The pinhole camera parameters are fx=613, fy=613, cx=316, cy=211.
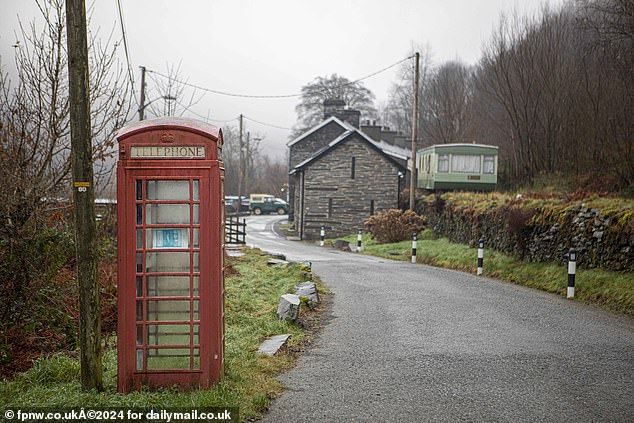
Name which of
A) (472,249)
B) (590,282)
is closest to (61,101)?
(590,282)

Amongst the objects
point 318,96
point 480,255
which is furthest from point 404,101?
point 480,255

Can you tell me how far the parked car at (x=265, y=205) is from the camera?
70.0m

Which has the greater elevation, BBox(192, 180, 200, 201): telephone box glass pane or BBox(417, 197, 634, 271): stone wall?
BBox(192, 180, 200, 201): telephone box glass pane

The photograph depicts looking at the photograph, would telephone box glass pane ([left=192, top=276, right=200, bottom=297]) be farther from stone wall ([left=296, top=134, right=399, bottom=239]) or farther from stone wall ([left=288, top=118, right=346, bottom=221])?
stone wall ([left=288, top=118, right=346, bottom=221])

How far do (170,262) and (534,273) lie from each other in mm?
12226

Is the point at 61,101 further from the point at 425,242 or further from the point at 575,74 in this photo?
the point at 575,74

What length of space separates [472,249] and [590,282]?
26.8ft

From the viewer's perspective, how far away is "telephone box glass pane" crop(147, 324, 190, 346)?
20.4ft

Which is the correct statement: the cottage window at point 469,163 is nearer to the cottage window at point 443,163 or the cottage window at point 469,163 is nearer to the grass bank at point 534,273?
the cottage window at point 443,163

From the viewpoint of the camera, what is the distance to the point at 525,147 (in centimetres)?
2931

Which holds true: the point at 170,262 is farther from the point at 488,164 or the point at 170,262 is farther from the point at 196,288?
the point at 488,164

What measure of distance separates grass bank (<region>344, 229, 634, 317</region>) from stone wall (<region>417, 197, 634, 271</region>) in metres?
0.28

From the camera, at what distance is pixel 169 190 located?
6117 mm

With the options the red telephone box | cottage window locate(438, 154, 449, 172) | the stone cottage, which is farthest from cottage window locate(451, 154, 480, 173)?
the red telephone box
